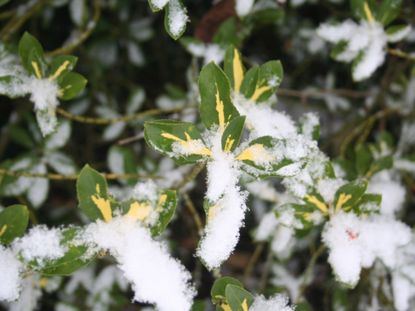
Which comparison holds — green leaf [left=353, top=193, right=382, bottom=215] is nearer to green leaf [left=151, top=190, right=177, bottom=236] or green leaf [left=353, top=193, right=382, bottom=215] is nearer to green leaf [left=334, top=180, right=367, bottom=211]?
green leaf [left=334, top=180, right=367, bottom=211]

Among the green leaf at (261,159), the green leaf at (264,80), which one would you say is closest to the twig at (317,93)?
the green leaf at (264,80)

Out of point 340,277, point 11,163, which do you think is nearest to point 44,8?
point 11,163

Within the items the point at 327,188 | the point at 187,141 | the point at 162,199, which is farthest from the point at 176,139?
the point at 327,188

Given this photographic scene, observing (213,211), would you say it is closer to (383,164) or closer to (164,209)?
(164,209)

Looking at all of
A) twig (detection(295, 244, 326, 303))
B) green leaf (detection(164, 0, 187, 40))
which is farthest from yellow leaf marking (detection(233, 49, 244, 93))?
twig (detection(295, 244, 326, 303))

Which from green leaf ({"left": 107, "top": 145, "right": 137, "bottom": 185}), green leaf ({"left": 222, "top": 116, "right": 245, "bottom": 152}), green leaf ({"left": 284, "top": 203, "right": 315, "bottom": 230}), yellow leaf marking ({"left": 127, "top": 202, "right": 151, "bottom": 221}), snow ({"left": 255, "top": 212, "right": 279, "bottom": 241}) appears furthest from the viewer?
green leaf ({"left": 107, "top": 145, "right": 137, "bottom": 185})

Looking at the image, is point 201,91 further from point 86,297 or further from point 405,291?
point 86,297
